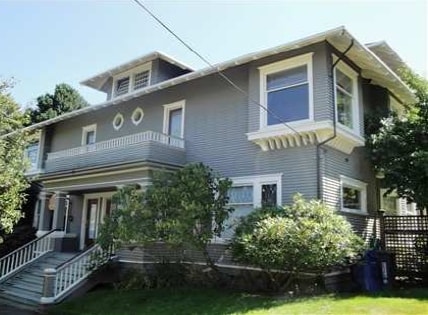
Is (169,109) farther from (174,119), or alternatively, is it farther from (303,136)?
(303,136)

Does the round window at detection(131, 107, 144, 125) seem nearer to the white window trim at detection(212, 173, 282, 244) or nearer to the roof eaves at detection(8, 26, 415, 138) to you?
the roof eaves at detection(8, 26, 415, 138)

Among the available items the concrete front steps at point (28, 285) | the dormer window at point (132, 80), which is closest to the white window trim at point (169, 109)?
the dormer window at point (132, 80)

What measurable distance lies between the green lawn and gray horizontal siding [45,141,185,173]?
15.2 feet

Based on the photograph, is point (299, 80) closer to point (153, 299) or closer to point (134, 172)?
point (134, 172)

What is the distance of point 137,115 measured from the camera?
17.9m

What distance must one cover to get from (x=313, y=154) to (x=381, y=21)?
4.04m

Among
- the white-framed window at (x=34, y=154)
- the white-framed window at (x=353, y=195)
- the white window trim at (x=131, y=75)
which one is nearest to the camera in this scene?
the white-framed window at (x=353, y=195)

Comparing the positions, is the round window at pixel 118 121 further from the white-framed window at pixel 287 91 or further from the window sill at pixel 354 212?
the window sill at pixel 354 212

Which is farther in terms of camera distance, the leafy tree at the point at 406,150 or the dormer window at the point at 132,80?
the dormer window at the point at 132,80

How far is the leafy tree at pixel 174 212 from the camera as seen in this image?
11094mm

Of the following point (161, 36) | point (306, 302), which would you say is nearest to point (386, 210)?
point (306, 302)

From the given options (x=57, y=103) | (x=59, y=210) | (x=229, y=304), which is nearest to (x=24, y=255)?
(x=59, y=210)

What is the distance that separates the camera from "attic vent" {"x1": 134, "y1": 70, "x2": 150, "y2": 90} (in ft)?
63.3

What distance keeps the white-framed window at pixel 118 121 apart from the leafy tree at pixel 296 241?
9506 millimetres
